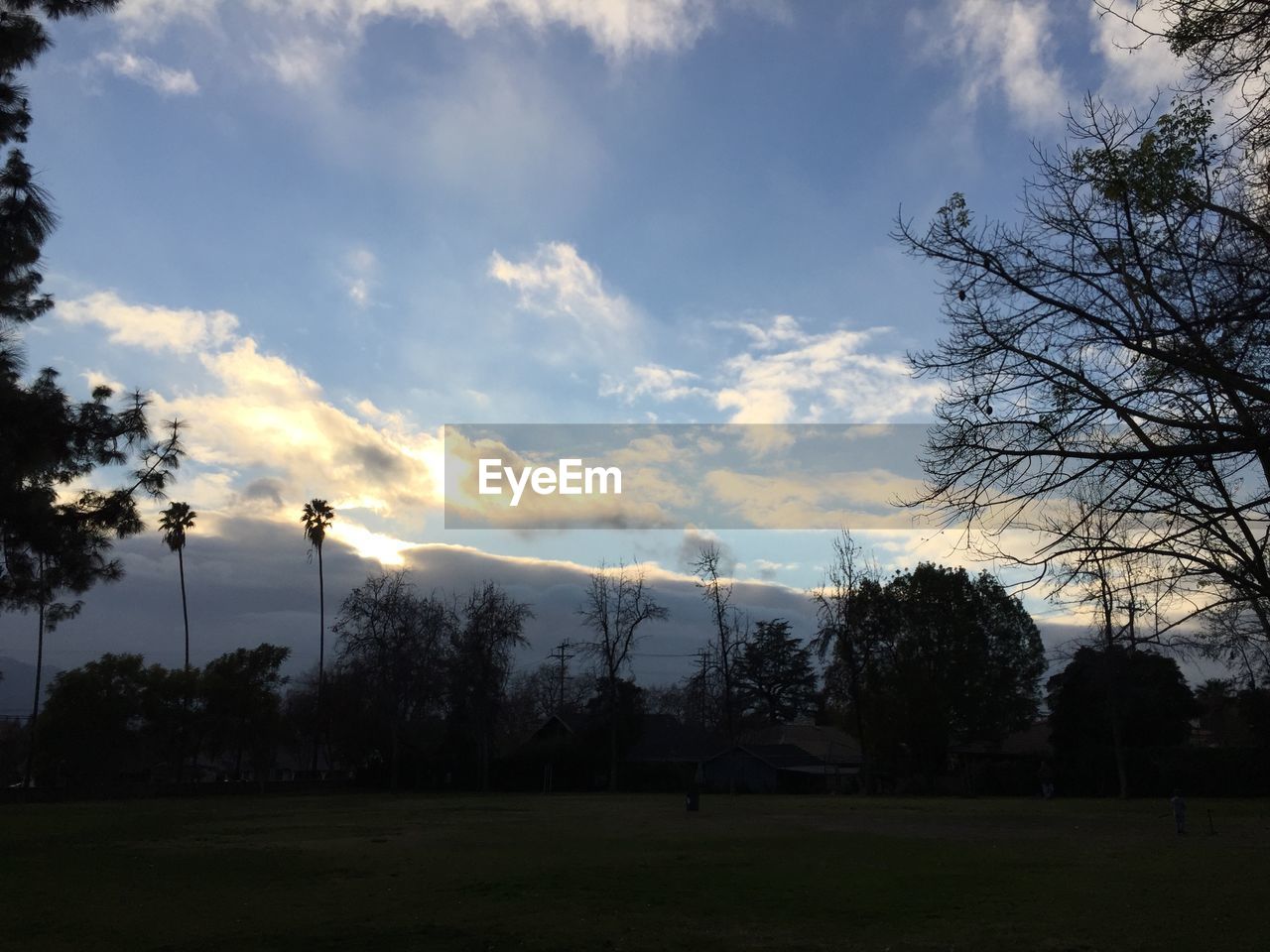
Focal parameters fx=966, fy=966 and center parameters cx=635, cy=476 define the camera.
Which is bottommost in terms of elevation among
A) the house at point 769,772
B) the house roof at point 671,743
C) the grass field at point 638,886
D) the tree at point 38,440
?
the house at point 769,772

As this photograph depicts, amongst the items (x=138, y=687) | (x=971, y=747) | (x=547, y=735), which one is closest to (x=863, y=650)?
(x=971, y=747)

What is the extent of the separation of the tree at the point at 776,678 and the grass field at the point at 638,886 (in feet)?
194

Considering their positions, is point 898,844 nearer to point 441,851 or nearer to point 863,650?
point 441,851

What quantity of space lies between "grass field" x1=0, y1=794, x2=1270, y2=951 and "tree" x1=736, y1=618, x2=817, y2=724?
5917 cm

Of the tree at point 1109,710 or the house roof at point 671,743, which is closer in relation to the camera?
the tree at point 1109,710

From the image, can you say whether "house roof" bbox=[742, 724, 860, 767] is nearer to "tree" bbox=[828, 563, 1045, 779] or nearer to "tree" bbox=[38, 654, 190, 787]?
"tree" bbox=[828, 563, 1045, 779]

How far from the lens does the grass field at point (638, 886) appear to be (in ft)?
34.1

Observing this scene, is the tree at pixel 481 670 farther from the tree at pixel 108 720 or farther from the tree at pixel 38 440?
the tree at pixel 38 440

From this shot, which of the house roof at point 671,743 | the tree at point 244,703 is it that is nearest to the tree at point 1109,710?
the house roof at point 671,743

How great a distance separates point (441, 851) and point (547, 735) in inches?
1844

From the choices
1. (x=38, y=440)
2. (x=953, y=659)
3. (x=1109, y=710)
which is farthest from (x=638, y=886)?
(x=953, y=659)

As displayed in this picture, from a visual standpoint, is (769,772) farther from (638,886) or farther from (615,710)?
(638,886)

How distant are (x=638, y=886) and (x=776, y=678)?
75.1m

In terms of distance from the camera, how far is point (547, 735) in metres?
65.1
